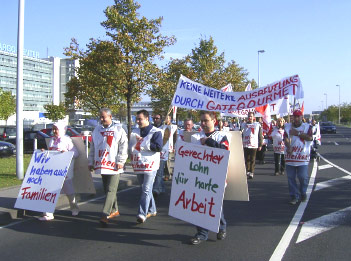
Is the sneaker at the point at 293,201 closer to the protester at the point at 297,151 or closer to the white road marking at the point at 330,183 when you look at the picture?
the protester at the point at 297,151

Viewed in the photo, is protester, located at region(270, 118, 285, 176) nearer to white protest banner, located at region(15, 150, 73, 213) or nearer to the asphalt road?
the asphalt road

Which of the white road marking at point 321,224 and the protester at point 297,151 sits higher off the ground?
the protester at point 297,151

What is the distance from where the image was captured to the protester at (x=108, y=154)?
629 cm

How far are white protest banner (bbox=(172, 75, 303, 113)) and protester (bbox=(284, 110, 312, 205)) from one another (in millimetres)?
593

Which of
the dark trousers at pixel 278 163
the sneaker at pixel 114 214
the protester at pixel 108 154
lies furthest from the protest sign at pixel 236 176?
the dark trousers at pixel 278 163

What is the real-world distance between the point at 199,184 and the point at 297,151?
3210mm

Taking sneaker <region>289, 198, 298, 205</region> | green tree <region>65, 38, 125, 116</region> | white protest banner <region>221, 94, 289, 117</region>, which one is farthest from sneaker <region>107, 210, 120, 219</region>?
green tree <region>65, 38, 125, 116</region>

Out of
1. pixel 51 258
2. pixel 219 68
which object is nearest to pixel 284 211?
pixel 51 258

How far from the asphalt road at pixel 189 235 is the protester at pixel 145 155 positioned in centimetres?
43

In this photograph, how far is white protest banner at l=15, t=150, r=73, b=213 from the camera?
22.1 ft

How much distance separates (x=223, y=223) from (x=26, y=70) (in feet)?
→ 381

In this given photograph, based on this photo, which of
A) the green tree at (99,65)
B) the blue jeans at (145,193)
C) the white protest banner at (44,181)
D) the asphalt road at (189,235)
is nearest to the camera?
the asphalt road at (189,235)

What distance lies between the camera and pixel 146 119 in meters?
6.68

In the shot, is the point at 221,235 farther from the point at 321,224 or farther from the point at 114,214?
the point at 114,214
